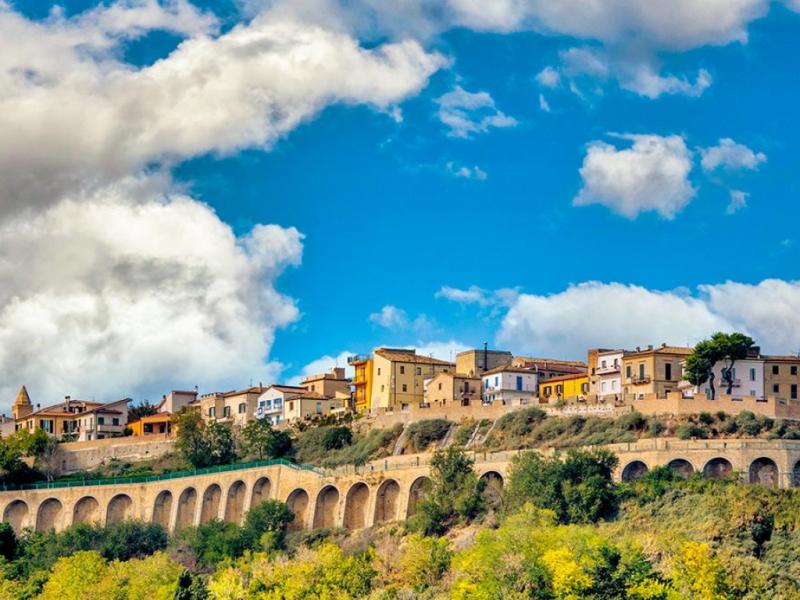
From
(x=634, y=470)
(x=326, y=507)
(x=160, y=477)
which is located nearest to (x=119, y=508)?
(x=160, y=477)

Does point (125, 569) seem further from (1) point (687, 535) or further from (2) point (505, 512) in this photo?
(1) point (687, 535)

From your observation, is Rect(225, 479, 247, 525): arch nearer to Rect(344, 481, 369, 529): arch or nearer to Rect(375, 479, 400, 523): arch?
Rect(344, 481, 369, 529): arch

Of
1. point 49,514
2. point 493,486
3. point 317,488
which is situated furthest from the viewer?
point 49,514

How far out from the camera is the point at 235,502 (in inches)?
4601

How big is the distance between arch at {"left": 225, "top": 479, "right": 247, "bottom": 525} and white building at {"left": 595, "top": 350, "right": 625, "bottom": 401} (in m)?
24.6

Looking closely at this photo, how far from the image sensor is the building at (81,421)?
14450cm

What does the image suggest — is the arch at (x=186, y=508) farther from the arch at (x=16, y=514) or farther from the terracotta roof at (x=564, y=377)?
the terracotta roof at (x=564, y=377)

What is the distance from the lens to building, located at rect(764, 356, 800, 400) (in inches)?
4395

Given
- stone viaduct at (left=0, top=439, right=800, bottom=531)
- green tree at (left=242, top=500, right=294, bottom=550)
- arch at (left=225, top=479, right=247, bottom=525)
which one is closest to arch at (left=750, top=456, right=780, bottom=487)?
stone viaduct at (left=0, top=439, right=800, bottom=531)

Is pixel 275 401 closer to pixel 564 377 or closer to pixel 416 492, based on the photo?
pixel 564 377

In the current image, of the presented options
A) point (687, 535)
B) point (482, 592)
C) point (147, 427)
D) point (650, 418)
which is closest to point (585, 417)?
point (650, 418)

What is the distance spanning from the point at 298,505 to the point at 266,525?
4.38 meters

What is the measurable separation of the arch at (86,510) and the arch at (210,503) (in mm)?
10148

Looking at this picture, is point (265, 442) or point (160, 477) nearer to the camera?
point (265, 442)
